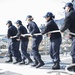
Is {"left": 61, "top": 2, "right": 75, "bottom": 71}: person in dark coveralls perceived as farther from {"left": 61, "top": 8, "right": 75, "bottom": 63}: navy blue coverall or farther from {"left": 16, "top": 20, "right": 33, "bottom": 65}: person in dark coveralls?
{"left": 16, "top": 20, "right": 33, "bottom": 65}: person in dark coveralls

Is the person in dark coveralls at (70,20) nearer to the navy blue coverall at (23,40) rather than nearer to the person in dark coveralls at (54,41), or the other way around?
the person in dark coveralls at (54,41)

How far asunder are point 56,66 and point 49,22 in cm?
89

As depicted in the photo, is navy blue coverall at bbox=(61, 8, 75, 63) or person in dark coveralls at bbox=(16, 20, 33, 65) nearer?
navy blue coverall at bbox=(61, 8, 75, 63)

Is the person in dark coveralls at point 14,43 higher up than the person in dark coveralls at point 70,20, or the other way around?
the person in dark coveralls at point 70,20

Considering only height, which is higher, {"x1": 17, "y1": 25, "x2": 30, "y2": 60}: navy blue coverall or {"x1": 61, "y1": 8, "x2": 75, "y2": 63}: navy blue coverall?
{"x1": 61, "y1": 8, "x2": 75, "y2": 63}: navy blue coverall

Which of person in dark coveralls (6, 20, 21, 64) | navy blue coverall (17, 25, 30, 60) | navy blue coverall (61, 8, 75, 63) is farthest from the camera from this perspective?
person in dark coveralls (6, 20, 21, 64)

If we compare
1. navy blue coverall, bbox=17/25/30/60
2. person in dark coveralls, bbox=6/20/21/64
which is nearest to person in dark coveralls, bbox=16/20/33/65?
navy blue coverall, bbox=17/25/30/60

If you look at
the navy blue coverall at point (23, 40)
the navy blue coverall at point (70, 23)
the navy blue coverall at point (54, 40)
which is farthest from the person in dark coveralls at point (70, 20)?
the navy blue coverall at point (23, 40)

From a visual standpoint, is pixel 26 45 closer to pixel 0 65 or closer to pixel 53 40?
pixel 0 65

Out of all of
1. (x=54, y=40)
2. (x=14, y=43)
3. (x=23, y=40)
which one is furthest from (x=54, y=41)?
(x=14, y=43)

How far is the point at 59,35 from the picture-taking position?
4.66 meters

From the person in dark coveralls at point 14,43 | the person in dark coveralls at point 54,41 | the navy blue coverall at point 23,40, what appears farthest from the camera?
the person in dark coveralls at point 14,43

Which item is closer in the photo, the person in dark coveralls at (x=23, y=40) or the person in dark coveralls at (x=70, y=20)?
the person in dark coveralls at (x=70, y=20)

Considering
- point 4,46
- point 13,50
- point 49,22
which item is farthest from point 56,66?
point 4,46
